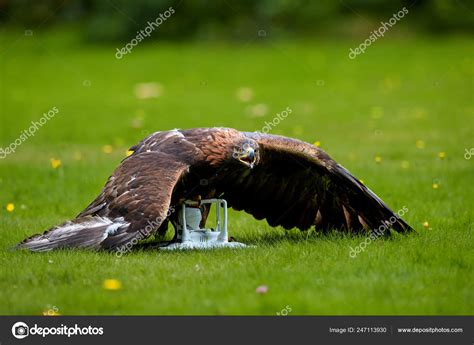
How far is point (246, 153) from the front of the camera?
762cm

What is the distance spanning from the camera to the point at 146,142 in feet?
26.5

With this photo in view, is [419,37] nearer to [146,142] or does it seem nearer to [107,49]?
[107,49]

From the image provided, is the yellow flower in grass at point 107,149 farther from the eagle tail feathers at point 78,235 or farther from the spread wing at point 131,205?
the eagle tail feathers at point 78,235

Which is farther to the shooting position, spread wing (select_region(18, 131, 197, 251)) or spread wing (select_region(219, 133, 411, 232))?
spread wing (select_region(219, 133, 411, 232))

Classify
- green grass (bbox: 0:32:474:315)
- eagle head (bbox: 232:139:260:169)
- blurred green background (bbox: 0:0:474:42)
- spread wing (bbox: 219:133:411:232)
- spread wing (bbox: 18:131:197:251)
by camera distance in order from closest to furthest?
green grass (bbox: 0:32:474:315)
spread wing (bbox: 18:131:197:251)
eagle head (bbox: 232:139:260:169)
spread wing (bbox: 219:133:411:232)
blurred green background (bbox: 0:0:474:42)

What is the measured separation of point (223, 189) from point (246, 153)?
74 centimetres

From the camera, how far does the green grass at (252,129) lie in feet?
20.6

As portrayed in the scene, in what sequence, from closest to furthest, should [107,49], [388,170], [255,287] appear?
[255,287] < [388,170] < [107,49]

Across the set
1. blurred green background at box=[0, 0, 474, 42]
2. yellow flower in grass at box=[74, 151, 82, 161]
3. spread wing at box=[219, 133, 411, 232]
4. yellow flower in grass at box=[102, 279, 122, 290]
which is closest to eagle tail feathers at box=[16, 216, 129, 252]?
yellow flower in grass at box=[102, 279, 122, 290]

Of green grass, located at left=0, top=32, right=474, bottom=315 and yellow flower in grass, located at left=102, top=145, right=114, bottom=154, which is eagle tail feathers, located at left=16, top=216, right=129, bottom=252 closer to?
green grass, located at left=0, top=32, right=474, bottom=315

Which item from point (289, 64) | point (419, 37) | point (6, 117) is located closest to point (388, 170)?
point (6, 117)

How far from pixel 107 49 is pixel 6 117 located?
8.09 metres

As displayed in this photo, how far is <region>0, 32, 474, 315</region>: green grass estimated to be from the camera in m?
6.27

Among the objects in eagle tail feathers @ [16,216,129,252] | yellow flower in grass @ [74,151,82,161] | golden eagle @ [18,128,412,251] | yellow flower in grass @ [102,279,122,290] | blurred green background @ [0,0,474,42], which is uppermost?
blurred green background @ [0,0,474,42]
